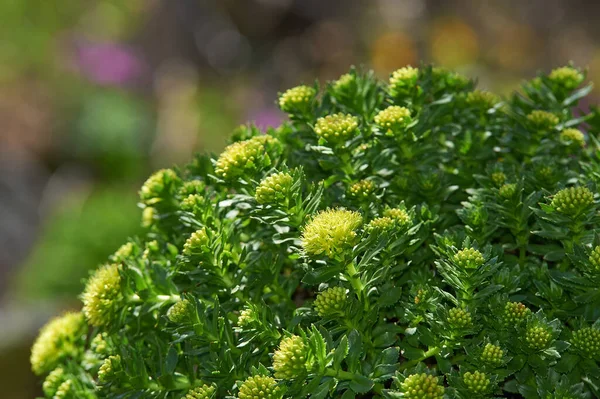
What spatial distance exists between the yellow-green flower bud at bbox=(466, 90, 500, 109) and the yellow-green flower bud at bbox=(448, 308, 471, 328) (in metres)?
0.53

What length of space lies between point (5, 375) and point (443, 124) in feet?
6.10

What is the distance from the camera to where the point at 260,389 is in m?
0.85

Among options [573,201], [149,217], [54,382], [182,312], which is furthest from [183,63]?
[573,201]

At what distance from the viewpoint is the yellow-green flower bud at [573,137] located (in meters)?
1.21

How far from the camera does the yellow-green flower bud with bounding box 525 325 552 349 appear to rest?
0.87m

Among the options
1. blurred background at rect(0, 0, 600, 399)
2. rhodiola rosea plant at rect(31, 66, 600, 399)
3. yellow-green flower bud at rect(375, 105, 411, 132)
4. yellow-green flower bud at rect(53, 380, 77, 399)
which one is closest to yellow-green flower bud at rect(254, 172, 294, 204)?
rhodiola rosea plant at rect(31, 66, 600, 399)

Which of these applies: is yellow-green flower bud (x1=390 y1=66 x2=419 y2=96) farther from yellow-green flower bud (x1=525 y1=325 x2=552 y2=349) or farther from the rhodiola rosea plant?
yellow-green flower bud (x1=525 y1=325 x2=552 y2=349)

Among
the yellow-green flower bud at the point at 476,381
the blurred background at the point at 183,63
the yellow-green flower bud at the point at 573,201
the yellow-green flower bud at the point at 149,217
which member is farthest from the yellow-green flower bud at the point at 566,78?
the blurred background at the point at 183,63

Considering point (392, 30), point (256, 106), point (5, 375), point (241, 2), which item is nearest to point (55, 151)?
point (256, 106)

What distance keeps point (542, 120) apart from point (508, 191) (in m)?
0.25

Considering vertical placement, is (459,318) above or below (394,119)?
below

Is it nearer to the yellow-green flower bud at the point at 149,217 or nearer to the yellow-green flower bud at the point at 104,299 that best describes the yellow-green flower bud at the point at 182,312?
the yellow-green flower bud at the point at 104,299

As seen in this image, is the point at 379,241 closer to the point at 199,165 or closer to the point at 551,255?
the point at 551,255

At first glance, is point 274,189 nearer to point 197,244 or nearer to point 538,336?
point 197,244
